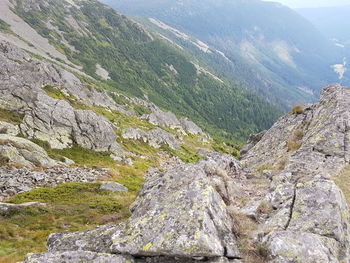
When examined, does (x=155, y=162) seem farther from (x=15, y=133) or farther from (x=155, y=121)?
(x=155, y=121)

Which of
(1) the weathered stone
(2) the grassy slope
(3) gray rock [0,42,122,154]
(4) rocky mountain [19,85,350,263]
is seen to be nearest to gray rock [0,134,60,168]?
(2) the grassy slope

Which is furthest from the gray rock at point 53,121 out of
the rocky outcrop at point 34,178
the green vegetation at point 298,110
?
the green vegetation at point 298,110

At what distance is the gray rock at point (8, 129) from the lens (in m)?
48.9

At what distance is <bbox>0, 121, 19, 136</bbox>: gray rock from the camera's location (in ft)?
160

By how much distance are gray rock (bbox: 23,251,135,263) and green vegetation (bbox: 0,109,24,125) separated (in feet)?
158

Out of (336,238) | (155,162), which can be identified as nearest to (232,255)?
(336,238)

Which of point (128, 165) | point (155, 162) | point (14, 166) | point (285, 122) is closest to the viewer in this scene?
point (285, 122)

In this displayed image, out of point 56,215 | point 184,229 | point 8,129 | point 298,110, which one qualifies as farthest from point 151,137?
point 184,229

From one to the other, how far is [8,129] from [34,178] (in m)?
15.7

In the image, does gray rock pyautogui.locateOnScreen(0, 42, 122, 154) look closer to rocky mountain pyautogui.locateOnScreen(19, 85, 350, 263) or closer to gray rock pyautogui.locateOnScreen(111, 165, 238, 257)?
rocky mountain pyautogui.locateOnScreen(19, 85, 350, 263)

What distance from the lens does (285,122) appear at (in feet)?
124

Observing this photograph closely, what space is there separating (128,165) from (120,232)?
2050 inches

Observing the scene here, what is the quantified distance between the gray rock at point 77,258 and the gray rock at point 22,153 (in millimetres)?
33971

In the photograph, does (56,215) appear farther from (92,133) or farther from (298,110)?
(92,133)
